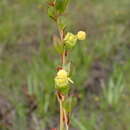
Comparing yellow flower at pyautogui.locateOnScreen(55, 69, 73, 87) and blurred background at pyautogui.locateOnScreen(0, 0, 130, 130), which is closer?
yellow flower at pyautogui.locateOnScreen(55, 69, 73, 87)

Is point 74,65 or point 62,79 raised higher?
point 62,79

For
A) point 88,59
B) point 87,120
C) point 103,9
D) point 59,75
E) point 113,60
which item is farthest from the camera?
point 103,9

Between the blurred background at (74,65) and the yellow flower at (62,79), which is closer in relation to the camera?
the yellow flower at (62,79)

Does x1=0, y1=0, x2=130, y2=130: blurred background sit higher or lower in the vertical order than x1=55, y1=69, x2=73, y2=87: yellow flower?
lower

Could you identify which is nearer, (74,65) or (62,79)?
(62,79)

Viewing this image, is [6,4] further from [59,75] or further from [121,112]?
[59,75]

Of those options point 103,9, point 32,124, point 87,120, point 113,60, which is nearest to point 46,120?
point 32,124

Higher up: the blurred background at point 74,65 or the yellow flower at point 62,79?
the yellow flower at point 62,79

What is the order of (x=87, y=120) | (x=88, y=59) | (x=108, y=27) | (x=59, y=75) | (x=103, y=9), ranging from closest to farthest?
(x=59, y=75) < (x=87, y=120) < (x=88, y=59) < (x=108, y=27) < (x=103, y=9)
